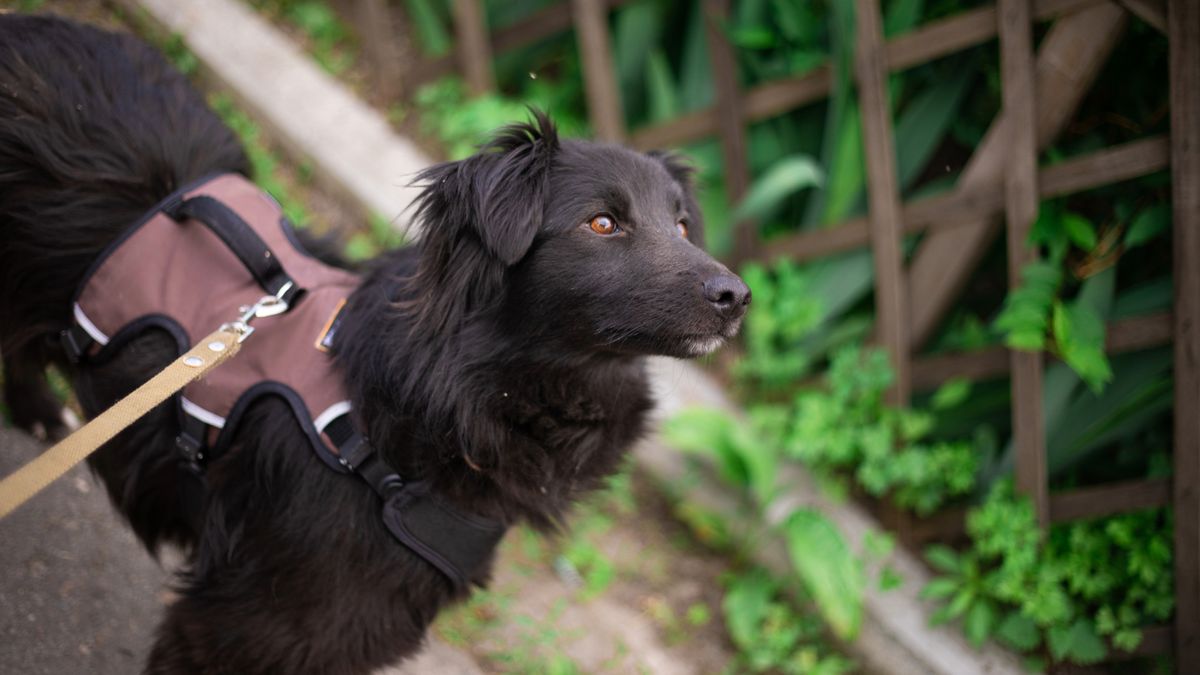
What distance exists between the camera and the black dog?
6.81 feet

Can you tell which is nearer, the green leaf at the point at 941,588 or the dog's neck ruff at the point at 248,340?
the dog's neck ruff at the point at 248,340

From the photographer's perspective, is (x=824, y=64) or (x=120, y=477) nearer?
(x=120, y=477)

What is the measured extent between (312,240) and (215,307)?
1.71 feet

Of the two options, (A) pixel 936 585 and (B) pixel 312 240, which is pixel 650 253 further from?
(A) pixel 936 585

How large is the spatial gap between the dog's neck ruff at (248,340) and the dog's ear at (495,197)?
420mm

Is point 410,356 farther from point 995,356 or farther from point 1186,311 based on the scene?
point 1186,311

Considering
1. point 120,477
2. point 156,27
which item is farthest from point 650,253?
point 156,27

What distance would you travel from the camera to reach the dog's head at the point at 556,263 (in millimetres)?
2053

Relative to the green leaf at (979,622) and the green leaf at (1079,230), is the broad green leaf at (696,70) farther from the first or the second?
the green leaf at (979,622)

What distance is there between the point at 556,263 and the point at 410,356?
16.4 inches

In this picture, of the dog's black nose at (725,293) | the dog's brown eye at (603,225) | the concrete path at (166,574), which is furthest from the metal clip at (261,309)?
the concrete path at (166,574)

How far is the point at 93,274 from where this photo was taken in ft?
7.33

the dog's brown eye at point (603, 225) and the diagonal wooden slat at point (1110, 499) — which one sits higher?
the dog's brown eye at point (603, 225)

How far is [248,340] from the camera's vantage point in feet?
7.06
